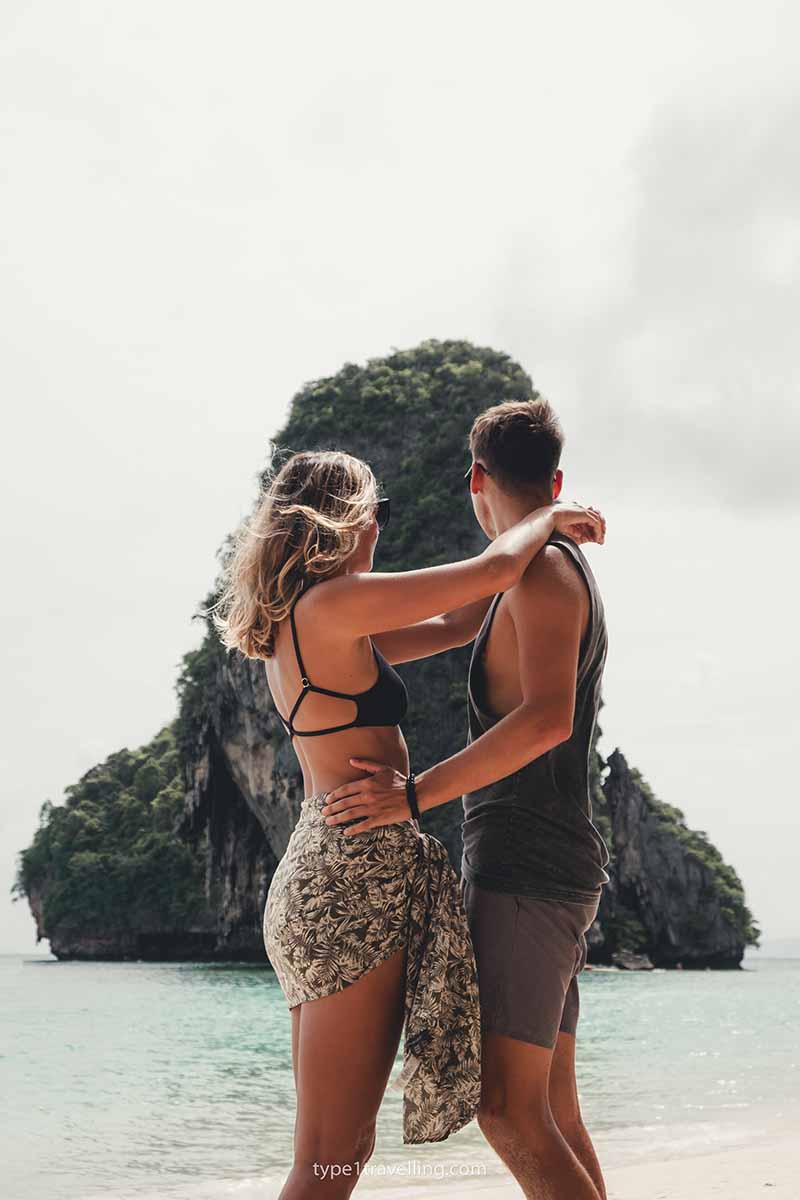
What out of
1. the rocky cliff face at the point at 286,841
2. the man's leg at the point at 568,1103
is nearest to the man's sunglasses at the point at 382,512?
the man's leg at the point at 568,1103

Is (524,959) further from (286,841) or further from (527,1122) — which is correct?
(286,841)

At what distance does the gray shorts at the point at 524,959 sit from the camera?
2.45 meters

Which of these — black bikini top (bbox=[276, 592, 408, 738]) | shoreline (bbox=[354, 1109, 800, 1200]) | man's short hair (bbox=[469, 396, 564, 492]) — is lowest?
shoreline (bbox=[354, 1109, 800, 1200])

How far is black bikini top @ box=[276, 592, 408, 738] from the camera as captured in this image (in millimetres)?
2553

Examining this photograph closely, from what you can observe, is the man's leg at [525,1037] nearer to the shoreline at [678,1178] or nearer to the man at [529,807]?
the man at [529,807]

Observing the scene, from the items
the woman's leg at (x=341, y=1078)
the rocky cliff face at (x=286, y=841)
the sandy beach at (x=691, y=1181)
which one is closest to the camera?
the woman's leg at (x=341, y=1078)

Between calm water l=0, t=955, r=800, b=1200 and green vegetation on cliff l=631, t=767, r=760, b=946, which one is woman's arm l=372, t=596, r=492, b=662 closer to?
calm water l=0, t=955, r=800, b=1200

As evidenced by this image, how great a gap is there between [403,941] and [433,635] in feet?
3.15

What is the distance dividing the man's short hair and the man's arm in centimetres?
28

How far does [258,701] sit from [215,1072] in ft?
94.2

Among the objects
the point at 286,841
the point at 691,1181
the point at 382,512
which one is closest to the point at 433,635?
the point at 382,512

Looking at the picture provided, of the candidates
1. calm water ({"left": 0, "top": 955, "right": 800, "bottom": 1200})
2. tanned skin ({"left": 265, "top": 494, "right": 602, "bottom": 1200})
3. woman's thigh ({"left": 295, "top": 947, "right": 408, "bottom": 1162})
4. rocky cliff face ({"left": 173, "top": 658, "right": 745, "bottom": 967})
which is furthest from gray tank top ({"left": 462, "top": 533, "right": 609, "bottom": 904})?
rocky cliff face ({"left": 173, "top": 658, "right": 745, "bottom": 967})

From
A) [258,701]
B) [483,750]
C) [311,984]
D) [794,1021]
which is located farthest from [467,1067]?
[258,701]

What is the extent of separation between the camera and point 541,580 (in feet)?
8.68
